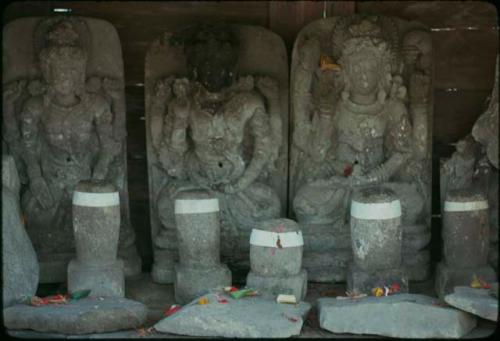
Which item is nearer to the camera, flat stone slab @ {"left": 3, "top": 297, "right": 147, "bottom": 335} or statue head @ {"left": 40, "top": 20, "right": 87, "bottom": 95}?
flat stone slab @ {"left": 3, "top": 297, "right": 147, "bottom": 335}

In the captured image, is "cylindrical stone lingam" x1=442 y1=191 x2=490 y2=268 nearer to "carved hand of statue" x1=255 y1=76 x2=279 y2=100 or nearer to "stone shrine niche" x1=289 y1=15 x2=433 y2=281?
"stone shrine niche" x1=289 y1=15 x2=433 y2=281

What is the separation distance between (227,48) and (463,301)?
7.17ft

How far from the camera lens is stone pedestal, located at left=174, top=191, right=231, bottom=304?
605 centimetres

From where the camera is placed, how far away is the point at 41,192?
6.66m

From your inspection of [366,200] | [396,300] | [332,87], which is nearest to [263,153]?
[332,87]

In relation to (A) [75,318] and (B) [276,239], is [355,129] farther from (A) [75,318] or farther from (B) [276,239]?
(A) [75,318]

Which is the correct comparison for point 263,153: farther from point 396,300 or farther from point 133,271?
point 396,300

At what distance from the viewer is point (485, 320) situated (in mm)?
5703

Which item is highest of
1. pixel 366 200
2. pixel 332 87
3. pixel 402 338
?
pixel 332 87

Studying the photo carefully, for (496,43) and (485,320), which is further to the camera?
(496,43)

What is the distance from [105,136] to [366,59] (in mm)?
1717

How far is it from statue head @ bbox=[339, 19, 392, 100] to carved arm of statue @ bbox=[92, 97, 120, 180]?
1.52 metres

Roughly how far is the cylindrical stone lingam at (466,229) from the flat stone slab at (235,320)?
98 cm

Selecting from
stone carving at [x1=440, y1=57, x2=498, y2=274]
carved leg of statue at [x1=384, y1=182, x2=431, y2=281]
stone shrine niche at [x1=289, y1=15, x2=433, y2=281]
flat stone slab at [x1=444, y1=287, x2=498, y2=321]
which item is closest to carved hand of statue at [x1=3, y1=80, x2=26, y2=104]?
stone shrine niche at [x1=289, y1=15, x2=433, y2=281]
